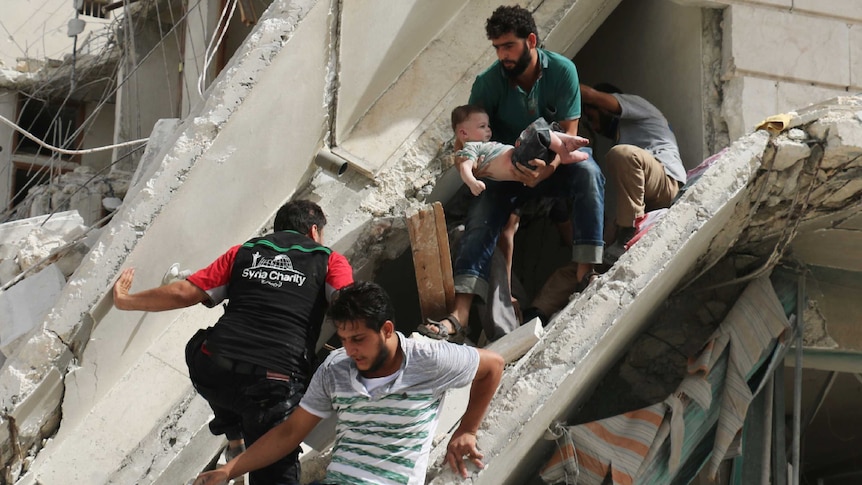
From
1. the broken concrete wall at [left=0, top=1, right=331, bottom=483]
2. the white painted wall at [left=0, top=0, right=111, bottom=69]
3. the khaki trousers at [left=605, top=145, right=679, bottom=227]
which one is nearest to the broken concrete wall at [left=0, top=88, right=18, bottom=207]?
the white painted wall at [left=0, top=0, right=111, bottom=69]

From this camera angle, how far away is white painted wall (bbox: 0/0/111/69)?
1260 cm

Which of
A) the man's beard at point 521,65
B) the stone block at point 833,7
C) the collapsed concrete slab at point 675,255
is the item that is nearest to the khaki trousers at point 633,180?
the collapsed concrete slab at point 675,255

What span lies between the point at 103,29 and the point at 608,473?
27.3ft

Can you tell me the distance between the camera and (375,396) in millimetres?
4422

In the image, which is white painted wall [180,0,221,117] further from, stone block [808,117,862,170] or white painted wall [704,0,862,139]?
stone block [808,117,862,170]

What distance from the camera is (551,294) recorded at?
591 centimetres

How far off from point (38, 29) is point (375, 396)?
377 inches

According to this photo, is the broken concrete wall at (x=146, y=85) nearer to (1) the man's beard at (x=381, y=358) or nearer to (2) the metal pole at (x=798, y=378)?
(2) the metal pole at (x=798, y=378)

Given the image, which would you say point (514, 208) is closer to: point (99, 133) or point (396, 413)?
point (396, 413)

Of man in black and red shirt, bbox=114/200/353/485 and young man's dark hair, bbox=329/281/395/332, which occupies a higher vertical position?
young man's dark hair, bbox=329/281/395/332

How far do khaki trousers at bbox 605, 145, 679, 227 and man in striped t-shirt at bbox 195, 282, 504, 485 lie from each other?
157 cm

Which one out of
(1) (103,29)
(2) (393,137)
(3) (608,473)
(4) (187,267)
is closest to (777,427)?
(3) (608,473)

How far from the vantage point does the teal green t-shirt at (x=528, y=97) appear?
19.3 feet

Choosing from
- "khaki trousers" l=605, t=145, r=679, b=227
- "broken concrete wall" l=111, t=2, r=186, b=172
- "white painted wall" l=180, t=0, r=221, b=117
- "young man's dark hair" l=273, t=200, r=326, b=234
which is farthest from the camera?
"broken concrete wall" l=111, t=2, r=186, b=172
